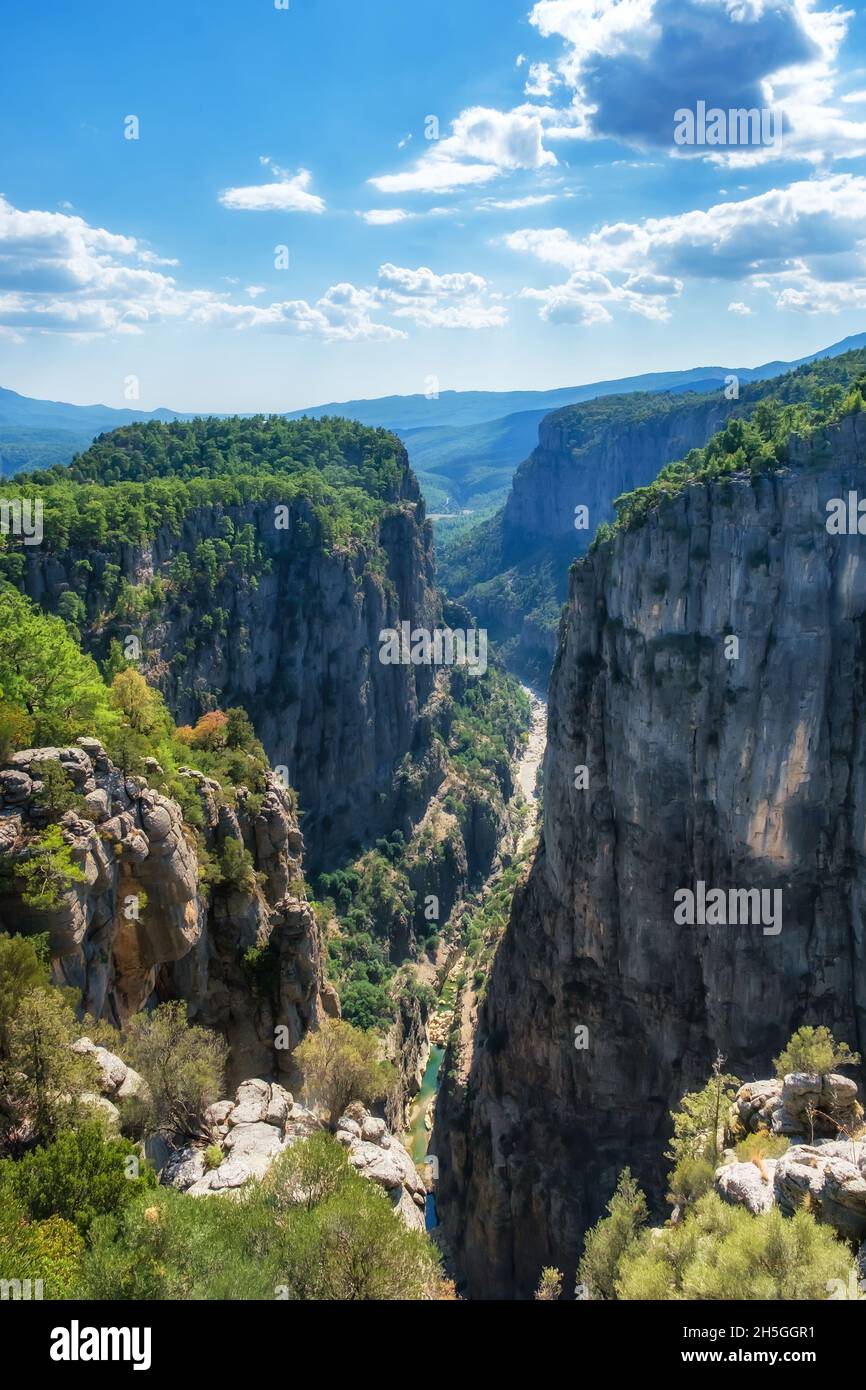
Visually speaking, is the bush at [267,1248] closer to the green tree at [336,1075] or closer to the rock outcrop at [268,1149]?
the rock outcrop at [268,1149]

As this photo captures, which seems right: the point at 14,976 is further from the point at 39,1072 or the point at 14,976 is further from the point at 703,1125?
the point at 703,1125

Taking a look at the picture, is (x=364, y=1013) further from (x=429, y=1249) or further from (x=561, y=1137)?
(x=429, y=1249)

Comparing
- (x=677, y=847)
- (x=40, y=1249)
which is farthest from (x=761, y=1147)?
(x=677, y=847)

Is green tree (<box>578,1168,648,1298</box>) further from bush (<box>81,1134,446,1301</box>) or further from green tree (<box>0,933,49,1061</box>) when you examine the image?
green tree (<box>0,933,49,1061</box>)
